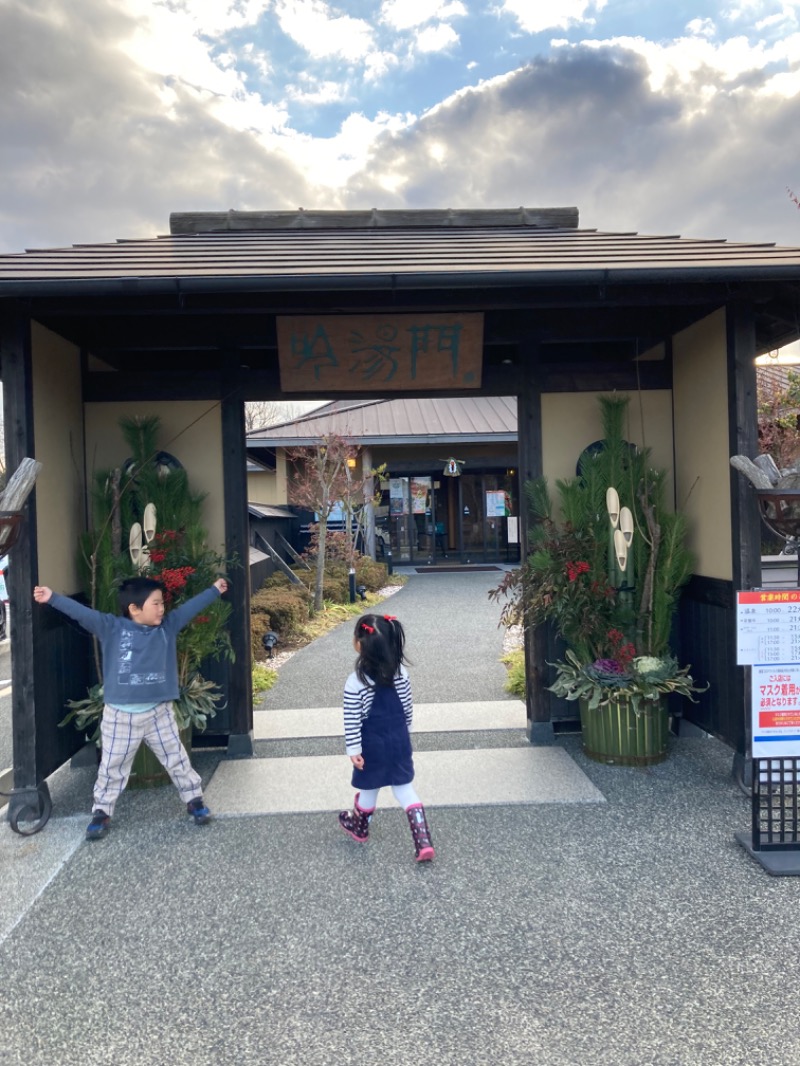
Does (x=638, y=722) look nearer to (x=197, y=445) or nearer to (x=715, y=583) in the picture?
(x=715, y=583)

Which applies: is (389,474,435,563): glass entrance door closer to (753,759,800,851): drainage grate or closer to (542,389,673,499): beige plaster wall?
(542,389,673,499): beige plaster wall

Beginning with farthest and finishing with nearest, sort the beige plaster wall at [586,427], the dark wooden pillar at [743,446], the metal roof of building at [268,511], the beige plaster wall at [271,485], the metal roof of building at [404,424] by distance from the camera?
the beige plaster wall at [271,485], the metal roof of building at [404,424], the metal roof of building at [268,511], the beige plaster wall at [586,427], the dark wooden pillar at [743,446]

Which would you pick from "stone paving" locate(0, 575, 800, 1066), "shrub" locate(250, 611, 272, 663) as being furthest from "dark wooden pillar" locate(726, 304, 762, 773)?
"shrub" locate(250, 611, 272, 663)

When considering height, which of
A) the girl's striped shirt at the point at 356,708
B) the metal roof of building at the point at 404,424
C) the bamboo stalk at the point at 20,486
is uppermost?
the metal roof of building at the point at 404,424

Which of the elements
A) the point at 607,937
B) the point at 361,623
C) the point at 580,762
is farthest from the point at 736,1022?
the point at 580,762

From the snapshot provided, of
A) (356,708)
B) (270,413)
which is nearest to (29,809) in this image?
(356,708)

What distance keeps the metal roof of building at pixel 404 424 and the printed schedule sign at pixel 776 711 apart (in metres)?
13.8

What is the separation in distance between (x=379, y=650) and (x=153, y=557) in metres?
2.08

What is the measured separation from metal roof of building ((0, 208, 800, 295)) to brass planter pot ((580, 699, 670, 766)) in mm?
2813

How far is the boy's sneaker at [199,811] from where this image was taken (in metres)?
4.16

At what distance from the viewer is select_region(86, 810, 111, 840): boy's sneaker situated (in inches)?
158

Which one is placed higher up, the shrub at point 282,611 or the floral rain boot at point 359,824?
the shrub at point 282,611

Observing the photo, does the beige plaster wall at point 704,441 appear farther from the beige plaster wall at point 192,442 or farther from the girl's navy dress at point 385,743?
the beige plaster wall at point 192,442

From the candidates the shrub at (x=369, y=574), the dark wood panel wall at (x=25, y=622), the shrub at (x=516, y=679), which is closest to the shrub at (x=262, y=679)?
the shrub at (x=516, y=679)
